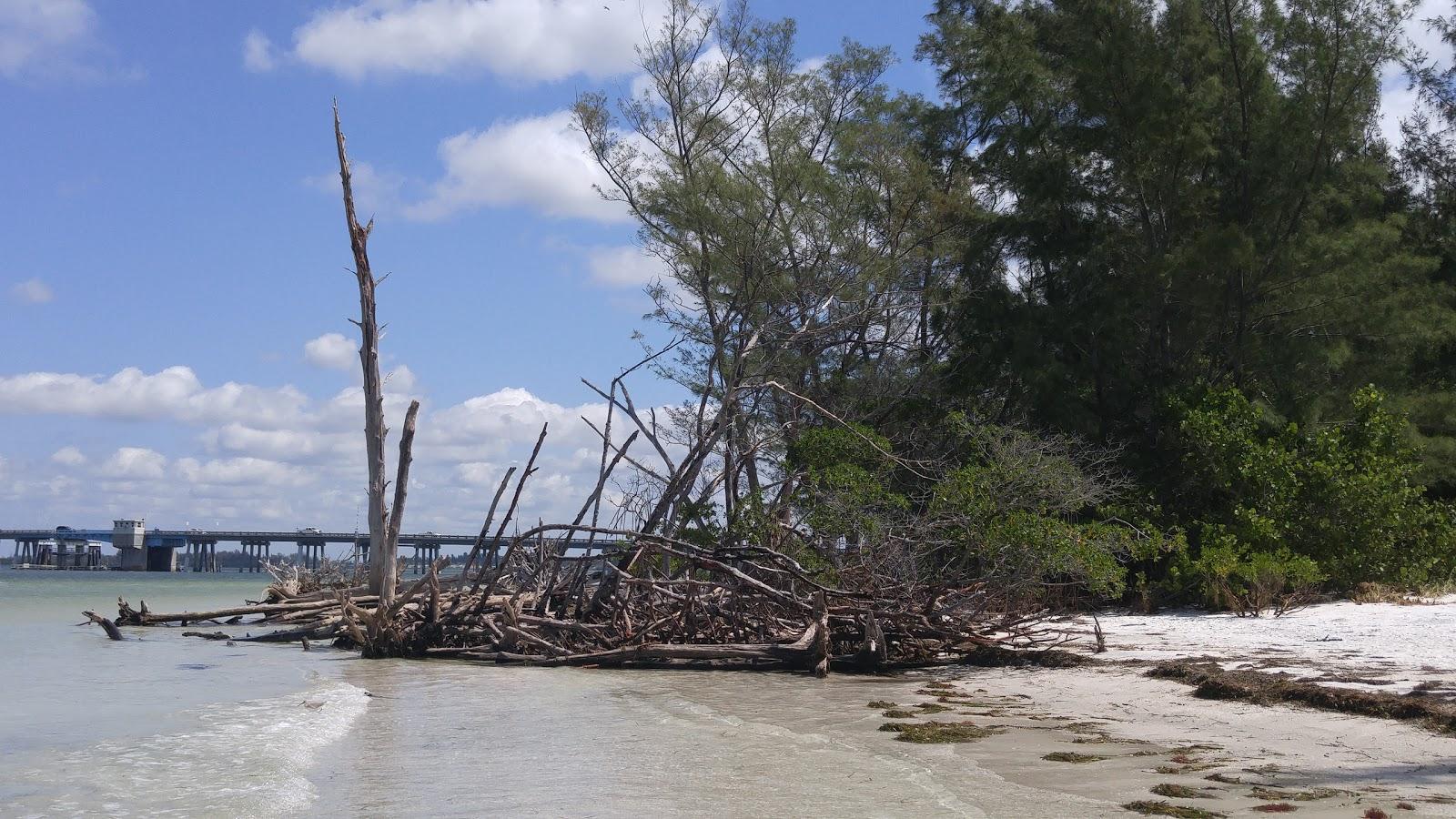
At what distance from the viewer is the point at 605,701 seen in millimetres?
10445

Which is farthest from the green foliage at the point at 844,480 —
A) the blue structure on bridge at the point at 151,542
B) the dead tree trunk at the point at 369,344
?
the blue structure on bridge at the point at 151,542

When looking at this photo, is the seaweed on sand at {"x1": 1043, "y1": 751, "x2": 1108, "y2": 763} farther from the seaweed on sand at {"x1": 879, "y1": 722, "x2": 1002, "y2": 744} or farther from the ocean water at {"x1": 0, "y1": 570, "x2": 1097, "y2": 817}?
the seaweed on sand at {"x1": 879, "y1": 722, "x2": 1002, "y2": 744}

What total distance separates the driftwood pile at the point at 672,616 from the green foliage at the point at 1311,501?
419cm

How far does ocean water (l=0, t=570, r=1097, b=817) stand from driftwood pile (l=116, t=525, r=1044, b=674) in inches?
12.2

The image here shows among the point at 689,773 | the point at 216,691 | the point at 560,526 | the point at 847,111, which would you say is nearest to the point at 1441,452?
the point at 847,111

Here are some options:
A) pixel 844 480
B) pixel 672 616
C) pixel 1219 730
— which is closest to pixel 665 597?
pixel 672 616

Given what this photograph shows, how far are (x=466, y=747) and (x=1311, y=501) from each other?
1286 centimetres

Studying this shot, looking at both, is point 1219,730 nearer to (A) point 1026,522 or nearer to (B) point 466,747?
(B) point 466,747

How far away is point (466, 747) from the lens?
324 inches

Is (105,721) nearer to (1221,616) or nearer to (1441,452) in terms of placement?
(1221,616)

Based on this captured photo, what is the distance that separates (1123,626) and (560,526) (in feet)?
22.7

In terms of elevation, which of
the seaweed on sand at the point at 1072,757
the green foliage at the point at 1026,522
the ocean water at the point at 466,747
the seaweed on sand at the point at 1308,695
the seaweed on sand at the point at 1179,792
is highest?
the green foliage at the point at 1026,522

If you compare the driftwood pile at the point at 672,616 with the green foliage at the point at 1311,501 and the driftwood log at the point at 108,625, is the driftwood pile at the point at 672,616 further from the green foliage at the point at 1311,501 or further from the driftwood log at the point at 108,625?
the driftwood log at the point at 108,625

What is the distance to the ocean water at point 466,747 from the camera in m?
6.41
